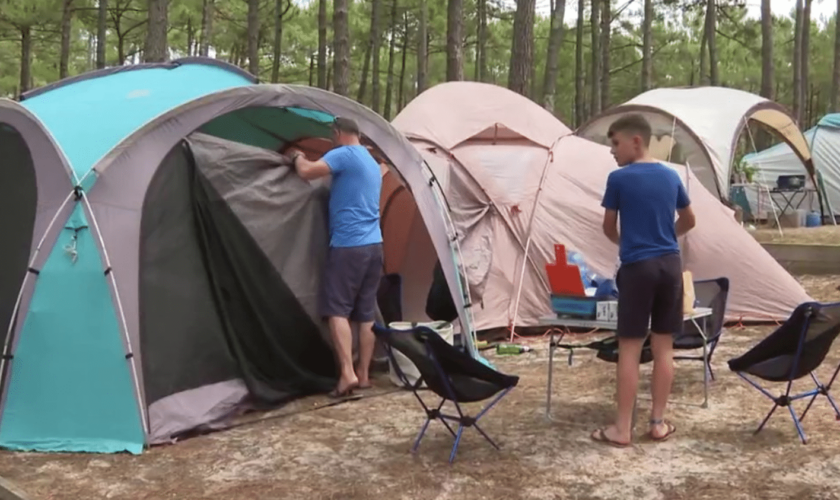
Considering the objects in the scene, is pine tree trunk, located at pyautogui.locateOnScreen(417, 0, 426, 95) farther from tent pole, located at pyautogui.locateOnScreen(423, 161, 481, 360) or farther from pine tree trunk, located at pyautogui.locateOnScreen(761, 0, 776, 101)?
tent pole, located at pyautogui.locateOnScreen(423, 161, 481, 360)

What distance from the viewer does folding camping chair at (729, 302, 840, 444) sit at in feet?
13.6

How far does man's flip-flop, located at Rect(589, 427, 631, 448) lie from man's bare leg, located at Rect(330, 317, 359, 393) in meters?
1.51

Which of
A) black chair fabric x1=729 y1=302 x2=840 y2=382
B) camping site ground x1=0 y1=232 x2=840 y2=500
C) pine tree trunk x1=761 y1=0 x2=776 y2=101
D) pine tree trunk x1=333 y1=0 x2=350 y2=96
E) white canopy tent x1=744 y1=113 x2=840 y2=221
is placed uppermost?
pine tree trunk x1=761 y1=0 x2=776 y2=101

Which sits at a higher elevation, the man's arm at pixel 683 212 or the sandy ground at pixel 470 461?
the man's arm at pixel 683 212

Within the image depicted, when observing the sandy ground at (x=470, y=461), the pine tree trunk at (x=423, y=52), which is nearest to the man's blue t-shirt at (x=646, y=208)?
the sandy ground at (x=470, y=461)

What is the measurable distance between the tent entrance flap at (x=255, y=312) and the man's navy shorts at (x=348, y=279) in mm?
198

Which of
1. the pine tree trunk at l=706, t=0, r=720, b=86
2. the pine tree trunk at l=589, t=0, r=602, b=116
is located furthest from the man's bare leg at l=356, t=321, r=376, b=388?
the pine tree trunk at l=706, t=0, r=720, b=86

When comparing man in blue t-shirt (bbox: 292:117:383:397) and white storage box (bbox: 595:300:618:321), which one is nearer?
white storage box (bbox: 595:300:618:321)

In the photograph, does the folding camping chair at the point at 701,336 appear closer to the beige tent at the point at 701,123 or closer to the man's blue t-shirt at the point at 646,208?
the man's blue t-shirt at the point at 646,208

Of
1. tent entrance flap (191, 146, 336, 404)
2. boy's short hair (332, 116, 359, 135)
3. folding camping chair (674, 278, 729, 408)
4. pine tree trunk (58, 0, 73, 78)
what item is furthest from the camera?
pine tree trunk (58, 0, 73, 78)

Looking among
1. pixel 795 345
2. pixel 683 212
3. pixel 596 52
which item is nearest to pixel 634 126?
pixel 683 212

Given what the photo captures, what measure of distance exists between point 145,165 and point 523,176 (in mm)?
3583

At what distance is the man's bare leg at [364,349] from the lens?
5.32 metres

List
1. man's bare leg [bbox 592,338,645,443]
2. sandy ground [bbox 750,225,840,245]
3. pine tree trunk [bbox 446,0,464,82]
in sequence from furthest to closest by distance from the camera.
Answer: sandy ground [bbox 750,225,840,245] → pine tree trunk [bbox 446,0,464,82] → man's bare leg [bbox 592,338,645,443]
